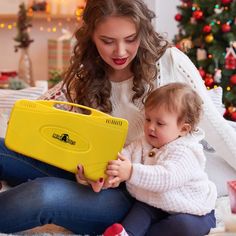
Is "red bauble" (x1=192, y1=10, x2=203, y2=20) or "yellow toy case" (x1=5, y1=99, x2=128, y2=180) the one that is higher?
"yellow toy case" (x1=5, y1=99, x2=128, y2=180)

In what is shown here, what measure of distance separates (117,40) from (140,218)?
1.58 ft

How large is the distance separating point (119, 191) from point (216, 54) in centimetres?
162

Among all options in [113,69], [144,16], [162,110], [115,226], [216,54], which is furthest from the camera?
[216,54]

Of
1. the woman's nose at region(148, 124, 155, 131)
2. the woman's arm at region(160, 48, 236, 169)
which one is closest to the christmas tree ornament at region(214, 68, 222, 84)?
the woman's arm at region(160, 48, 236, 169)

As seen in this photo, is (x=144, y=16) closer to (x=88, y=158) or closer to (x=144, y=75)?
(x=144, y=75)

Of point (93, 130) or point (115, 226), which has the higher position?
point (93, 130)

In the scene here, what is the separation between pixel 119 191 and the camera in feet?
4.36

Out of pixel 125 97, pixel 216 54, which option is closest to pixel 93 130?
pixel 125 97

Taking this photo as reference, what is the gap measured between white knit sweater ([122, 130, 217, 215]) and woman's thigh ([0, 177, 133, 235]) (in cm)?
8

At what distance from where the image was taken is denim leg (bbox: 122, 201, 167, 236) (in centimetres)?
122

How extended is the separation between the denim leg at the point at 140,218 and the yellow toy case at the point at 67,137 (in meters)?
0.14

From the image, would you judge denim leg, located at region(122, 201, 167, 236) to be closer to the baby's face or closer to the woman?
the woman

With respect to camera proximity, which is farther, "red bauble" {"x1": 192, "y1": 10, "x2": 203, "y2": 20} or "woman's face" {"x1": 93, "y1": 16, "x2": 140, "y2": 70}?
"red bauble" {"x1": 192, "y1": 10, "x2": 203, "y2": 20}

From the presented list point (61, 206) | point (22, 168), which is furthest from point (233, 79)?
point (61, 206)
